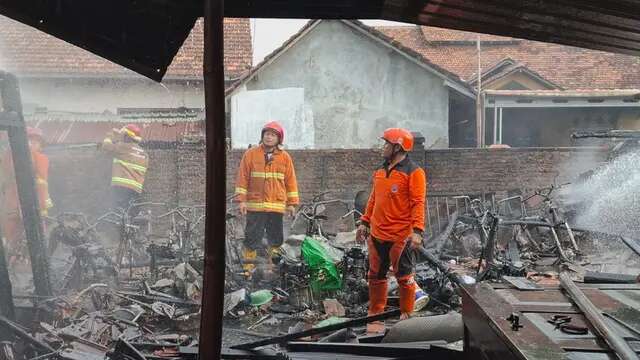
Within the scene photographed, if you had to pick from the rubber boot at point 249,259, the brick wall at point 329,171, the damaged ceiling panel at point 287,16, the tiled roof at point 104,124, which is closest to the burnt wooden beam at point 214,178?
the damaged ceiling panel at point 287,16

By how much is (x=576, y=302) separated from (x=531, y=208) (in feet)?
33.6

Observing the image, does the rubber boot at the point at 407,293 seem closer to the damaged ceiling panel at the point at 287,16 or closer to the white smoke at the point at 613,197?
the damaged ceiling panel at the point at 287,16

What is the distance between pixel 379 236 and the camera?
6.52 meters

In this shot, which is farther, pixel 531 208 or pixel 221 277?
pixel 531 208

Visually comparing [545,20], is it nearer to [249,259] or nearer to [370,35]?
[249,259]

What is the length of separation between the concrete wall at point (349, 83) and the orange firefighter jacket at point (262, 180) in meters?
8.82

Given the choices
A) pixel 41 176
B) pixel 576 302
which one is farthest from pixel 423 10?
pixel 41 176

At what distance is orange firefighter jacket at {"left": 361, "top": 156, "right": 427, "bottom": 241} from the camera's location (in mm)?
6363

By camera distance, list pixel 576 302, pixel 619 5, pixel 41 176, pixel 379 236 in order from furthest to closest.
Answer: pixel 41 176 < pixel 379 236 < pixel 619 5 < pixel 576 302

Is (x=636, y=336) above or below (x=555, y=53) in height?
below

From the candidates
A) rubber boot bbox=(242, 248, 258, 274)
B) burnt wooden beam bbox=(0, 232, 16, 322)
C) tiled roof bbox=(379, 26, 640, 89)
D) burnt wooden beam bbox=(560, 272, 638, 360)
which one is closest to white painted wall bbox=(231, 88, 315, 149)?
rubber boot bbox=(242, 248, 258, 274)

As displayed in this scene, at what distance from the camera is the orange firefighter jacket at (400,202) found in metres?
6.36

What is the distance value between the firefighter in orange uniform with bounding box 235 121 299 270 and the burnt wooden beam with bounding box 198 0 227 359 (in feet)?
20.5

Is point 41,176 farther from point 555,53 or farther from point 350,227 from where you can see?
point 555,53
